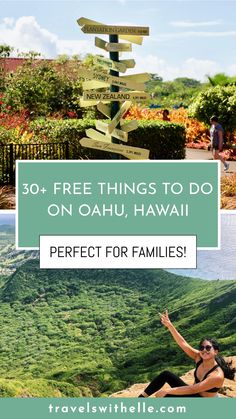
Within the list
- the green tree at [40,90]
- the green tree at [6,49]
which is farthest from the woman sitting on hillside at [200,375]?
the green tree at [6,49]

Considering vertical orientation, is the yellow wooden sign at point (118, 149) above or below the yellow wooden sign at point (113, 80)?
below

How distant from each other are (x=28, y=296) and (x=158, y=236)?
1.23 metres

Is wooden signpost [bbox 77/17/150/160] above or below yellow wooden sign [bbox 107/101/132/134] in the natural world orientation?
above

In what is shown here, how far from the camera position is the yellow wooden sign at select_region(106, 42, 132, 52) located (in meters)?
10.3

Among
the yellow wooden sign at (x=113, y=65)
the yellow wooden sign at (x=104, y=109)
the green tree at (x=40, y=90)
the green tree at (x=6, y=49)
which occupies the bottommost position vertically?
the yellow wooden sign at (x=104, y=109)

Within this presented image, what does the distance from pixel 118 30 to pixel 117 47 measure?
23 centimetres

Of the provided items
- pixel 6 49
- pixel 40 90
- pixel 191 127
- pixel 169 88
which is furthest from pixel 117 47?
pixel 169 88

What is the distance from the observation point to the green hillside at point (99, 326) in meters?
7.34

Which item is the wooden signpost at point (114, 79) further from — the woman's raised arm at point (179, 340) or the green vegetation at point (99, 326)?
the woman's raised arm at point (179, 340)

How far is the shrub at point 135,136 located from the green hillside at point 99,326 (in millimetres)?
8565

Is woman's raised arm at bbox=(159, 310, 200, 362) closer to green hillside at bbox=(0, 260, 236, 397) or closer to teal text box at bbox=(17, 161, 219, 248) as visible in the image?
green hillside at bbox=(0, 260, 236, 397)

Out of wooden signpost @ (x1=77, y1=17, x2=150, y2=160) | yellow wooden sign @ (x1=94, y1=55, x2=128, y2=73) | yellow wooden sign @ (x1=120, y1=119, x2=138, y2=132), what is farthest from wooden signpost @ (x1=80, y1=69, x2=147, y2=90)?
yellow wooden sign @ (x1=120, y1=119, x2=138, y2=132)

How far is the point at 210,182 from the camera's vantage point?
745 centimetres

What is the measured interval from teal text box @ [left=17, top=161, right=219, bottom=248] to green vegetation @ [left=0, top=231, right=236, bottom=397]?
0.36 meters
